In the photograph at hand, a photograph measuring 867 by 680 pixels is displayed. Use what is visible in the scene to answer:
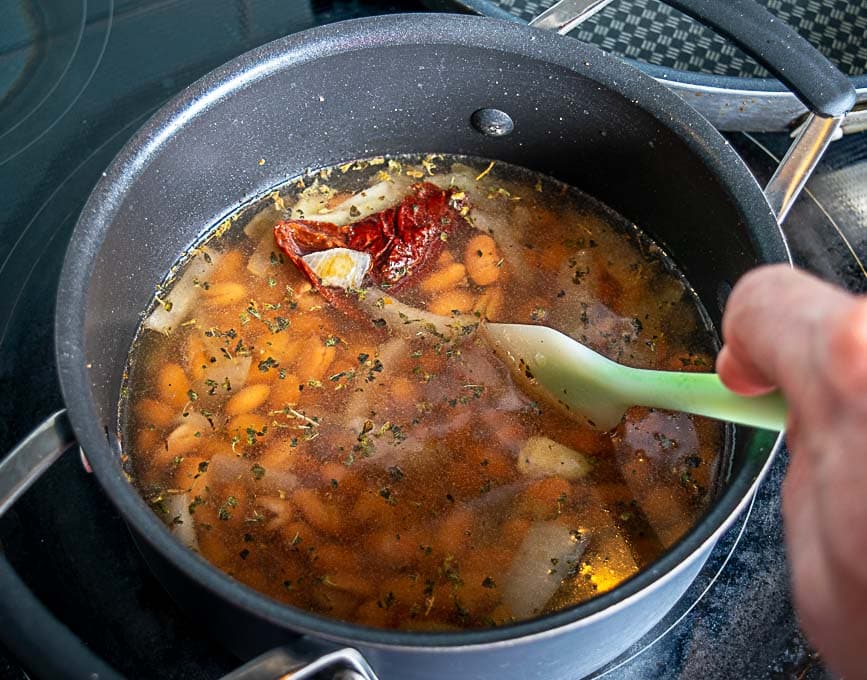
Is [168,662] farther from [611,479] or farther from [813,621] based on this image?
[813,621]

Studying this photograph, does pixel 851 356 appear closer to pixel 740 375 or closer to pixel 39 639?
pixel 740 375

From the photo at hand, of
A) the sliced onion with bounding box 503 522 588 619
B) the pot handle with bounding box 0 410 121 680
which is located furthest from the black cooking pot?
the sliced onion with bounding box 503 522 588 619

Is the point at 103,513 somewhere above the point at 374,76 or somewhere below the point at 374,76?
below

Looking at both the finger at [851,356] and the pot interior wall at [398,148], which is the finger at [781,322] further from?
the pot interior wall at [398,148]

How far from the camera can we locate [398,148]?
1.59m

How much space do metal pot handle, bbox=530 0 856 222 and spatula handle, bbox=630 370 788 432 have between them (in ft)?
1.09

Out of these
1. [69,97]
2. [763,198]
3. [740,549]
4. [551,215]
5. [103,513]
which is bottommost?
[740,549]

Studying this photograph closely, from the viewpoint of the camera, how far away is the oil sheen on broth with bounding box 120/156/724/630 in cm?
120

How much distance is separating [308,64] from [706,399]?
31.0 inches

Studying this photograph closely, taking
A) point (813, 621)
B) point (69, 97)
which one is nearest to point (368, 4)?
point (69, 97)

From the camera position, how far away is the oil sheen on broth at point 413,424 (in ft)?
3.92

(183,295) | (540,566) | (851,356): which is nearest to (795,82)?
(540,566)

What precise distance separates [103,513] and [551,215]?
0.88m

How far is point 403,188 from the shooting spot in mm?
1563
